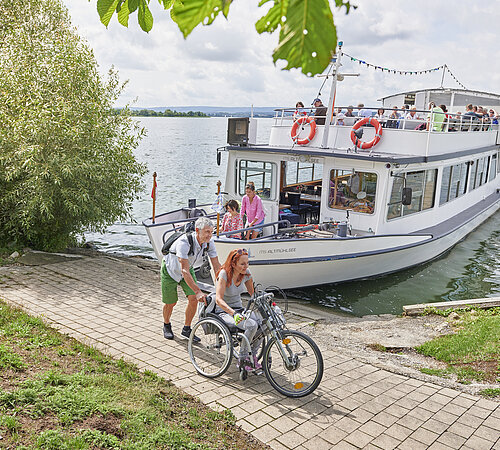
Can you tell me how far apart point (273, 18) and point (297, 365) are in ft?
13.9

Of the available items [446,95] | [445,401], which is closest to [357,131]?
[445,401]

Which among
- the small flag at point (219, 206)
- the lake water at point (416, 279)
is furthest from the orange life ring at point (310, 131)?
the small flag at point (219, 206)

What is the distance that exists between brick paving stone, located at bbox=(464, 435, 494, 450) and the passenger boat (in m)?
5.31

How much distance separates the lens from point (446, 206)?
14297mm

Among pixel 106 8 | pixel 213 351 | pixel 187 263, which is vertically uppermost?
pixel 106 8

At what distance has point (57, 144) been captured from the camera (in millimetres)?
10969

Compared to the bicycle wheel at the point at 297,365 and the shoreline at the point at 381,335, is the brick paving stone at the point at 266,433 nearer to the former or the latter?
the bicycle wheel at the point at 297,365

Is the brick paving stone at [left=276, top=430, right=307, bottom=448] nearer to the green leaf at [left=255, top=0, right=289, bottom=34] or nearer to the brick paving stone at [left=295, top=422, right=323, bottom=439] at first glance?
the brick paving stone at [left=295, top=422, right=323, bottom=439]

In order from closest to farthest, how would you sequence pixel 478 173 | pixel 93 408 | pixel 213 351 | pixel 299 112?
1. pixel 93 408
2. pixel 213 351
3. pixel 299 112
4. pixel 478 173

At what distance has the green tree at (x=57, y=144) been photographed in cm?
1057

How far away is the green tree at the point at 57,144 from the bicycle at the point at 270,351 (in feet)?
21.4

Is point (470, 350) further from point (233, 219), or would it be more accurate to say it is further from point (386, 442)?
point (233, 219)

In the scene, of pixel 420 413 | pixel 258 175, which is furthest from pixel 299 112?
pixel 420 413

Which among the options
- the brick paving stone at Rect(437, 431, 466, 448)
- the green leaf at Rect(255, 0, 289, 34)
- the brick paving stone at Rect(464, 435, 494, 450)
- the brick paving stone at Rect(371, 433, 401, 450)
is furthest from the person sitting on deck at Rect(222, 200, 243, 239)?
the green leaf at Rect(255, 0, 289, 34)
